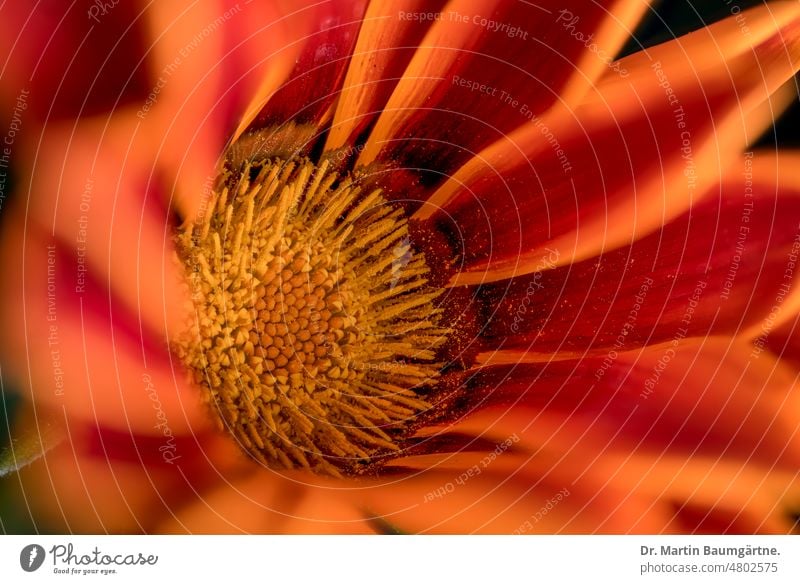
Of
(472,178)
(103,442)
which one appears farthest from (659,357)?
(103,442)

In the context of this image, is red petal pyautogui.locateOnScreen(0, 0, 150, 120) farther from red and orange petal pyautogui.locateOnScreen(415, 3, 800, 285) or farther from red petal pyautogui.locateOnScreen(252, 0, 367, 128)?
red and orange petal pyautogui.locateOnScreen(415, 3, 800, 285)

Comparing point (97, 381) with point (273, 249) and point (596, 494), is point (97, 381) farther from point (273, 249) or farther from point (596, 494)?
point (596, 494)

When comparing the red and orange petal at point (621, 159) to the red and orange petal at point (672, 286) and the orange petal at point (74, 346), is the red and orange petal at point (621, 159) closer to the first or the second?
the red and orange petal at point (672, 286)
